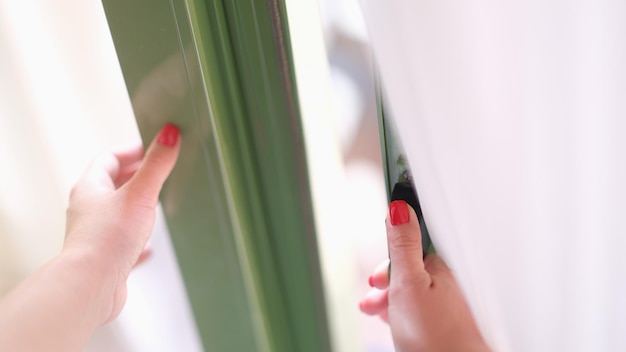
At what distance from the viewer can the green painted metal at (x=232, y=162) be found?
63 centimetres

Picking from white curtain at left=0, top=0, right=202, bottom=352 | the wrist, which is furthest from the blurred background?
the wrist

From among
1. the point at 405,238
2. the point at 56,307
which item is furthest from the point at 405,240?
the point at 56,307

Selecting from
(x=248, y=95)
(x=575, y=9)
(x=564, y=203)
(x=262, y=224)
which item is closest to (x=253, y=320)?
(x=262, y=224)

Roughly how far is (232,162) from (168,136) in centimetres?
8

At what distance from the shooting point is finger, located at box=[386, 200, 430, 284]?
1.95 feet

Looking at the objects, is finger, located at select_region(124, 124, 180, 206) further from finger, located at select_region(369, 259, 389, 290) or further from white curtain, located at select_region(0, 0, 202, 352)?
A: finger, located at select_region(369, 259, 389, 290)

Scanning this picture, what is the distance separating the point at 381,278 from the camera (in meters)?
0.70

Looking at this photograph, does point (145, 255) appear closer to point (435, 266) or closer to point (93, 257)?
point (93, 257)

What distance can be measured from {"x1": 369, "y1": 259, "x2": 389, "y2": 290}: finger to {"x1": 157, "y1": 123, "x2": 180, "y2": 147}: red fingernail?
10.7 inches

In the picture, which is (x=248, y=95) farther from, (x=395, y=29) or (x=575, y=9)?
(x=575, y=9)

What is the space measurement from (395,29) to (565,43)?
0.13 meters

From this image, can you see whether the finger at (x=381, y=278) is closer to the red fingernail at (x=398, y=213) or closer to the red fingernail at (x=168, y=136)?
the red fingernail at (x=398, y=213)

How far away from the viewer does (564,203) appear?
515 mm

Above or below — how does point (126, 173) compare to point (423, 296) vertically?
above
